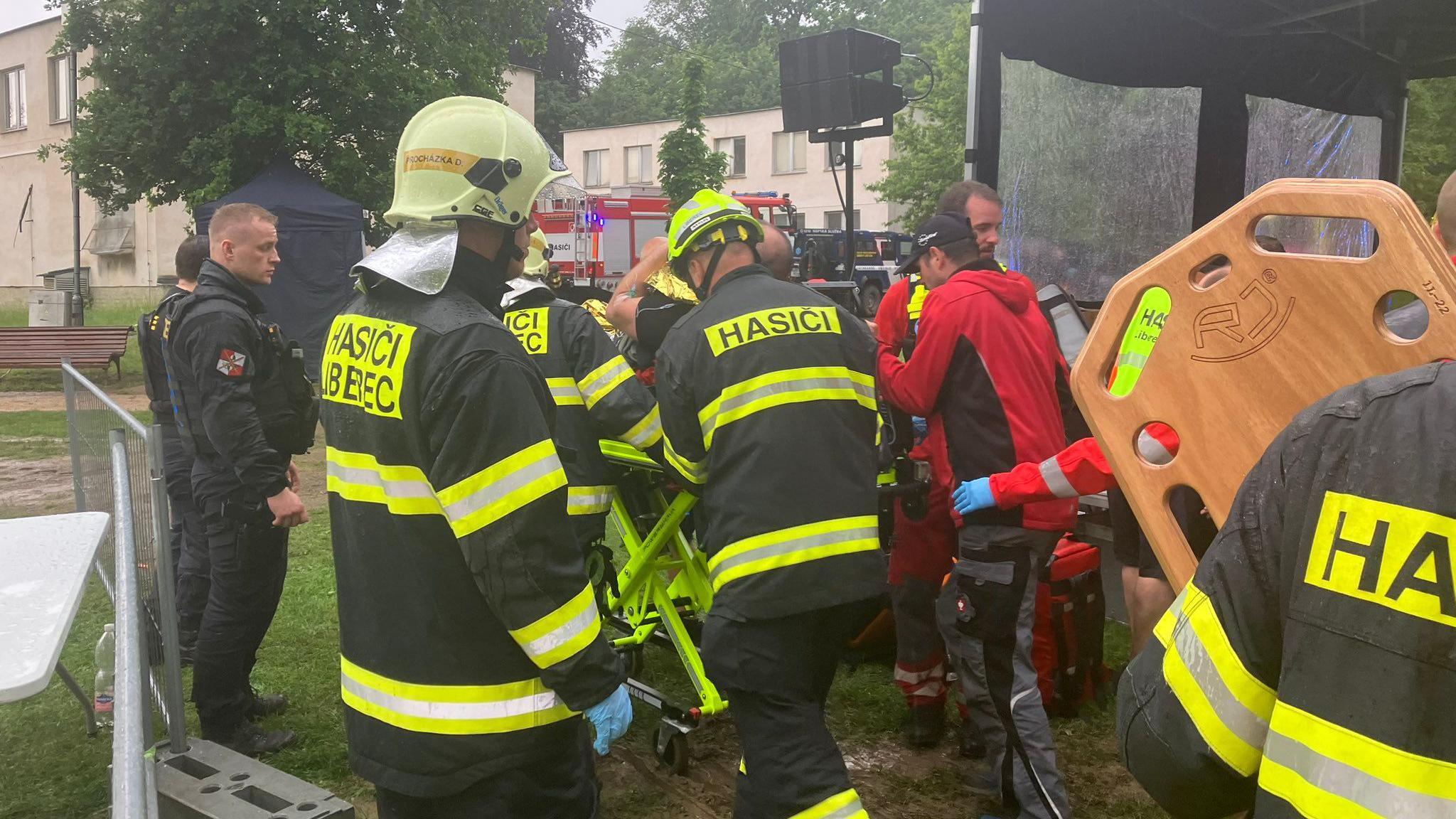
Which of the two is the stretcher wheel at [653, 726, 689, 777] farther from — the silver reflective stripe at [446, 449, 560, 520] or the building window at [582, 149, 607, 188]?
the building window at [582, 149, 607, 188]

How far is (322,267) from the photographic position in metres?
15.3

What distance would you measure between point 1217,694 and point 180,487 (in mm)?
4765

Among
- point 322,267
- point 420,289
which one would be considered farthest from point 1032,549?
point 322,267

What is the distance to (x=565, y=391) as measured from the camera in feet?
12.7

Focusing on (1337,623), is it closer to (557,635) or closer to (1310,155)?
(557,635)

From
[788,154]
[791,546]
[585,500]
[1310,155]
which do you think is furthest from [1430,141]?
[788,154]

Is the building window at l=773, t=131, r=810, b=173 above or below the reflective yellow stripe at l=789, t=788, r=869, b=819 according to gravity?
above

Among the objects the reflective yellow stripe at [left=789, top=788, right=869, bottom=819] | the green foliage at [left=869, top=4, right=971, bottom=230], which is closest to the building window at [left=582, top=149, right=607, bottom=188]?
the green foliage at [left=869, top=4, right=971, bottom=230]

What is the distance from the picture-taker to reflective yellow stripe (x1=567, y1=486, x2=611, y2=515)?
159 inches

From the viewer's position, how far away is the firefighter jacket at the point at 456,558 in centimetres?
200

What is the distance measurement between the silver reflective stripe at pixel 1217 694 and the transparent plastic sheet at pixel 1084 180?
596cm

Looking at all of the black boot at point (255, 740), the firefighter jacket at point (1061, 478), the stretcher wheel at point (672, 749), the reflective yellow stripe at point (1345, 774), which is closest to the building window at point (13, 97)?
the black boot at point (255, 740)

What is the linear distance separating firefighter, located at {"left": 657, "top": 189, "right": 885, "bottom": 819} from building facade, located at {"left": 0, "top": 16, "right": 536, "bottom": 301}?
28597 millimetres

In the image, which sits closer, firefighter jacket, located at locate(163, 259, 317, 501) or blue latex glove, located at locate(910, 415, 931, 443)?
firefighter jacket, located at locate(163, 259, 317, 501)
